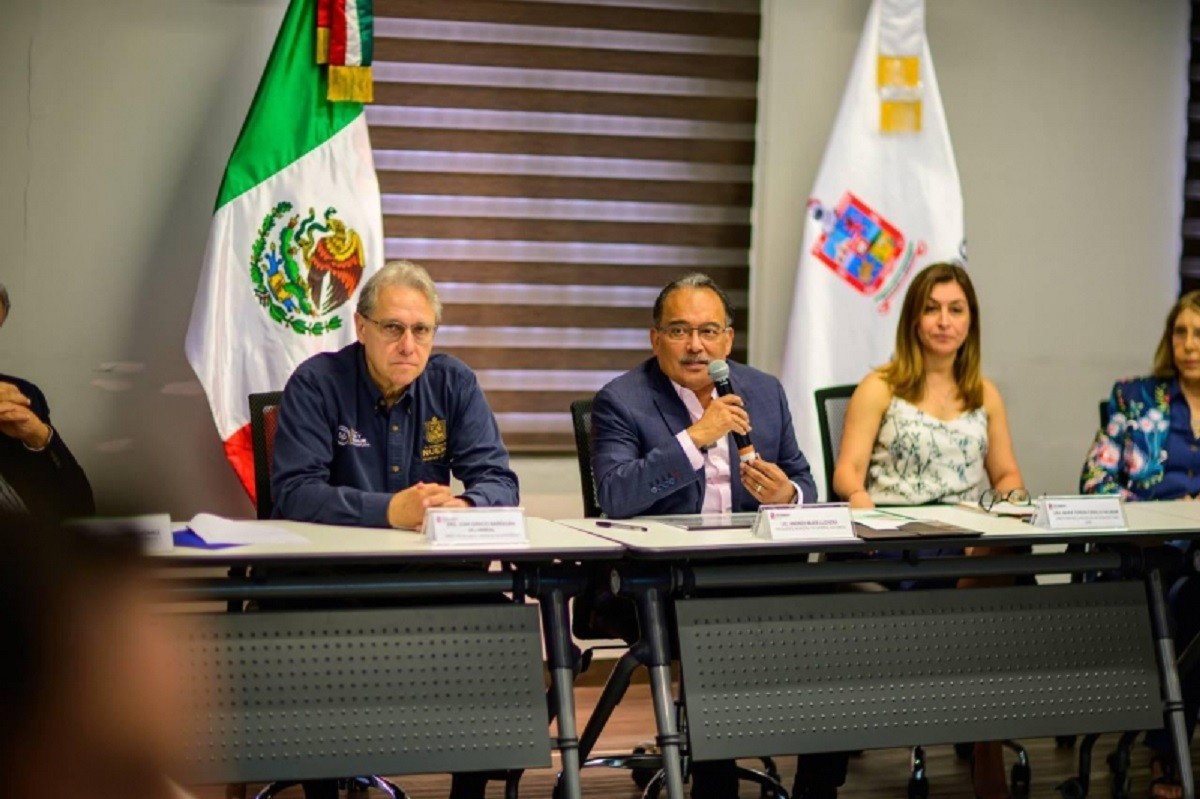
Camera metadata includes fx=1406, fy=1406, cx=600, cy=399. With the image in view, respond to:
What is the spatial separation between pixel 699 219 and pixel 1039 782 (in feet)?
7.01

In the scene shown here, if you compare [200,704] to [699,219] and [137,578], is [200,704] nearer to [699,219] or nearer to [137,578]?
[137,578]

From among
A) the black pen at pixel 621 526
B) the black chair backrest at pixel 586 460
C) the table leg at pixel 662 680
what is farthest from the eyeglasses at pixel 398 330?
the table leg at pixel 662 680

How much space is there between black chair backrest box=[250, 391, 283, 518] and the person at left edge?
13cm

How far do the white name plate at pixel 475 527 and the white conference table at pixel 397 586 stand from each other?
3cm

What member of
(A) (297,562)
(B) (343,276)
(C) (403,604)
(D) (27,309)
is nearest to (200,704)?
(A) (297,562)

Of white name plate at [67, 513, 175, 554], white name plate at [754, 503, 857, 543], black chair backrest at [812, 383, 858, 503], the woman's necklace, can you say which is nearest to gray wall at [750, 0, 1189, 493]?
black chair backrest at [812, 383, 858, 503]

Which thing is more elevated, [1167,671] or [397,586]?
[397,586]

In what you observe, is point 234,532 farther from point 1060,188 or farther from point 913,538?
point 1060,188

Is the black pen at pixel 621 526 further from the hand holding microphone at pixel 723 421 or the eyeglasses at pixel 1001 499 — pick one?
the eyeglasses at pixel 1001 499

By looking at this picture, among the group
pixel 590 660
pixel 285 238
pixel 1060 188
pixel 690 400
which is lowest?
pixel 590 660

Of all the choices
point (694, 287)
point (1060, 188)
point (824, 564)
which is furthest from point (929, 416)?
point (1060, 188)

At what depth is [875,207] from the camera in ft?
15.4

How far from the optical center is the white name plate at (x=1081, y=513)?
120 inches

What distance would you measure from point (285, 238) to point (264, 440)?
1068 mm
